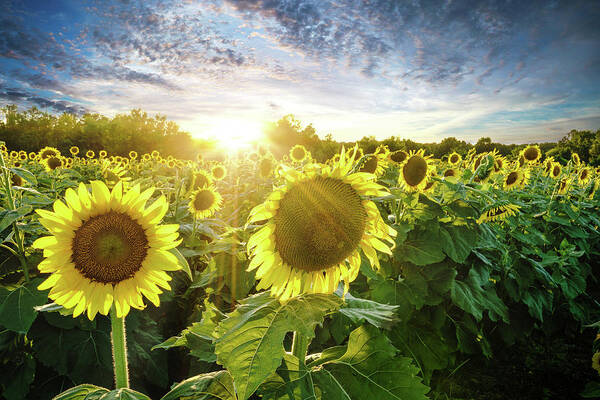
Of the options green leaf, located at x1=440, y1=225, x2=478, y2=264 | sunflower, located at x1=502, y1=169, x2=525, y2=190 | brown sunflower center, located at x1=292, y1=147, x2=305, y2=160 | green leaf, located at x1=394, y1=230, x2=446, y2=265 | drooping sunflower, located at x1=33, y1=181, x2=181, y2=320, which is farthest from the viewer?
brown sunflower center, located at x1=292, y1=147, x2=305, y2=160

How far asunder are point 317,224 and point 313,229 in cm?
2

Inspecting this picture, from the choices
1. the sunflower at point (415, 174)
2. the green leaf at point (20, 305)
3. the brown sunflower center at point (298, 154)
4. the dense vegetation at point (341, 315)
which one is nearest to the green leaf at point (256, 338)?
the dense vegetation at point (341, 315)

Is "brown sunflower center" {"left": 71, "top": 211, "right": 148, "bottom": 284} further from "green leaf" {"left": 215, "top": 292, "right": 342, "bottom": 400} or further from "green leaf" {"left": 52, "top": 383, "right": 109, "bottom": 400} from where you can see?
"green leaf" {"left": 215, "top": 292, "right": 342, "bottom": 400}

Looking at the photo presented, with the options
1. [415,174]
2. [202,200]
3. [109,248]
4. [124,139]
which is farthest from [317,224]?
[124,139]

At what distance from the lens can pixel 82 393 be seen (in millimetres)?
1022

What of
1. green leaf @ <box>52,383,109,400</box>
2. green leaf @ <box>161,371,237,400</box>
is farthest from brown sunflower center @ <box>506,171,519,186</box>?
green leaf @ <box>52,383,109,400</box>

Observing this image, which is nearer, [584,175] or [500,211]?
[500,211]

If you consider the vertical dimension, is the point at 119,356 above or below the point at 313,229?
below

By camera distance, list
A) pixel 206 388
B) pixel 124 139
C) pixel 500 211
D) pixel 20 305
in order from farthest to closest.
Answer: pixel 124 139 → pixel 500 211 → pixel 20 305 → pixel 206 388

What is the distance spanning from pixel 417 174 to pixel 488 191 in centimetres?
73

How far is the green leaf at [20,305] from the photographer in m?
1.64

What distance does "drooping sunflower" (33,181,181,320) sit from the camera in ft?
3.92

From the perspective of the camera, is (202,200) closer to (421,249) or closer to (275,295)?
(421,249)

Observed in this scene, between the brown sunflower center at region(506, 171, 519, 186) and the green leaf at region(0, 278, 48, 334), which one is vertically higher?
the brown sunflower center at region(506, 171, 519, 186)
